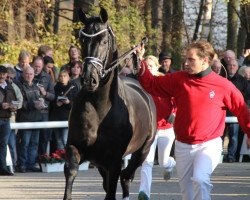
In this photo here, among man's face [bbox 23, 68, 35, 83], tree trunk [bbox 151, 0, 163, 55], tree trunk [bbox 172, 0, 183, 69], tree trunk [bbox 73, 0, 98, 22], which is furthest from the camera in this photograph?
tree trunk [bbox 172, 0, 183, 69]

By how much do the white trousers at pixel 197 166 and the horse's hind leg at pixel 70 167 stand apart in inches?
53.6

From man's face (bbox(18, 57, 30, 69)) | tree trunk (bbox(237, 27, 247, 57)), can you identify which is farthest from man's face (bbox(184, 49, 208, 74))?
tree trunk (bbox(237, 27, 247, 57))

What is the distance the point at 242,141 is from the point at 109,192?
9.91 metres

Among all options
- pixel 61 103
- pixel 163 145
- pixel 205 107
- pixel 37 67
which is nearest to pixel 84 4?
pixel 37 67

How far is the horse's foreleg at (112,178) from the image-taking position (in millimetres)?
11570

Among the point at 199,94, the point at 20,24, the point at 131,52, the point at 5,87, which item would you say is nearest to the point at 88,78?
the point at 131,52

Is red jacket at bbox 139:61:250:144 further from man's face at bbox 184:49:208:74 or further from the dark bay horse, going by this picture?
the dark bay horse

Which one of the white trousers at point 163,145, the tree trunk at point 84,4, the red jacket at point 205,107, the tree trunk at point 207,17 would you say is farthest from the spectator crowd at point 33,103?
the tree trunk at point 207,17

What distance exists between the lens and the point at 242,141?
21.2 metres

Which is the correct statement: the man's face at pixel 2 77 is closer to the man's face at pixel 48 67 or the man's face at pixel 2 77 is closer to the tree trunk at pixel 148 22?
the man's face at pixel 48 67

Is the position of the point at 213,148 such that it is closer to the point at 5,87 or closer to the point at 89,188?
the point at 89,188

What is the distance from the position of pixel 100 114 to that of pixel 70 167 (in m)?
0.79

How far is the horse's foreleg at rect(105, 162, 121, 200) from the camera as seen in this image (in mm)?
11570

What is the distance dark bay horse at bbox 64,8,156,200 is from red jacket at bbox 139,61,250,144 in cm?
109
